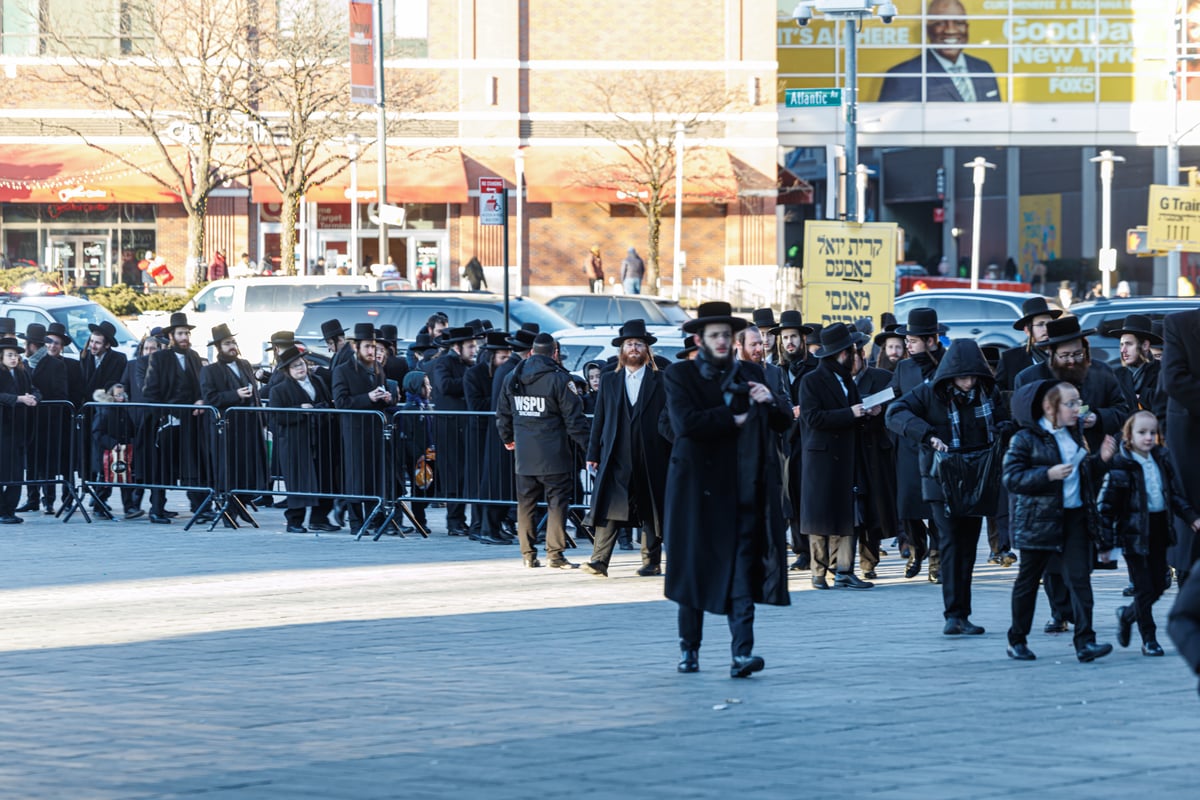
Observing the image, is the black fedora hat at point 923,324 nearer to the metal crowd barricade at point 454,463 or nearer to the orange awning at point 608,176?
the metal crowd barricade at point 454,463

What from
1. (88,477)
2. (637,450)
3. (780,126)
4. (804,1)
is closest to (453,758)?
(637,450)

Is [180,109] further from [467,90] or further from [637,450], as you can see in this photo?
[637,450]

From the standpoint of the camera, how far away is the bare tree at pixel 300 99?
4403 cm

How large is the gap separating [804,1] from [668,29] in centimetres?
2709

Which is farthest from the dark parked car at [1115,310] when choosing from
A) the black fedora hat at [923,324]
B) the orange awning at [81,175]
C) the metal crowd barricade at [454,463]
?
the orange awning at [81,175]

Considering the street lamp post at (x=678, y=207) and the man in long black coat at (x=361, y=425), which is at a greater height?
the street lamp post at (x=678, y=207)

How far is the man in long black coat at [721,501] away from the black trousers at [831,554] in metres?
3.39

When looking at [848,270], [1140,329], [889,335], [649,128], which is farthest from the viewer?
[649,128]

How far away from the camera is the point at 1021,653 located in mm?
9453

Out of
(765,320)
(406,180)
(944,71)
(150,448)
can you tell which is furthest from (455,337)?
(944,71)

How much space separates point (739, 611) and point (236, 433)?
347 inches

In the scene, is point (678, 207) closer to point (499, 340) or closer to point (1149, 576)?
point (499, 340)

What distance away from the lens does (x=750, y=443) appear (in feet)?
30.1

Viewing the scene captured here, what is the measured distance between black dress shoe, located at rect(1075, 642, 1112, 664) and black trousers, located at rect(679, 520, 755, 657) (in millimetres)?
1689
